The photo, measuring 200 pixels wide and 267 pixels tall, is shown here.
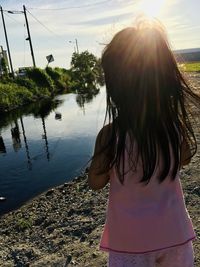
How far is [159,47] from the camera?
2.16 metres

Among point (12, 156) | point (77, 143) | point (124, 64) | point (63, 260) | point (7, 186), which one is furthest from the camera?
point (77, 143)

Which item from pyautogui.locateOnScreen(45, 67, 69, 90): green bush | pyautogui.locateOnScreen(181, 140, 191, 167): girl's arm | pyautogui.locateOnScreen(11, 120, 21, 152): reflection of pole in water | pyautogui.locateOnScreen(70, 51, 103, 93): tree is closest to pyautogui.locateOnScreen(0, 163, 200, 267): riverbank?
pyautogui.locateOnScreen(181, 140, 191, 167): girl's arm

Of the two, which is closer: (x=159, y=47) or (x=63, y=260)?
(x=159, y=47)

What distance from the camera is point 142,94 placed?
2.13 meters

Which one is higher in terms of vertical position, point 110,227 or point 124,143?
point 124,143

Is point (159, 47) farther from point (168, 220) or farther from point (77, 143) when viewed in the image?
point (77, 143)

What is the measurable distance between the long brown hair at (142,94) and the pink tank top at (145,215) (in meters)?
0.05

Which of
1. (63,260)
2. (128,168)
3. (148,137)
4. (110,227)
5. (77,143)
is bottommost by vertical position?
(77,143)

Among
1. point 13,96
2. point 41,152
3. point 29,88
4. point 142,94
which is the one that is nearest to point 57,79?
point 29,88

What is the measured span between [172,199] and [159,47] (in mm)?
736

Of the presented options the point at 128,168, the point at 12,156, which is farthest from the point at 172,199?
the point at 12,156

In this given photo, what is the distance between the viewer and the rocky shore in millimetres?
5793

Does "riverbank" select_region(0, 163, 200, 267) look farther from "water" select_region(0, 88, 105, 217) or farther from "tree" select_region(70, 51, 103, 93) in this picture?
"tree" select_region(70, 51, 103, 93)

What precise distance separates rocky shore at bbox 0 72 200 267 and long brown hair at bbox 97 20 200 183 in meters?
2.23
